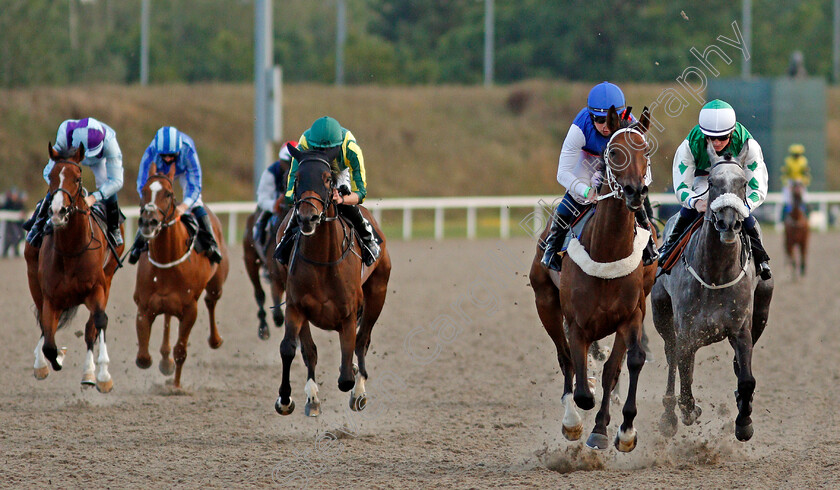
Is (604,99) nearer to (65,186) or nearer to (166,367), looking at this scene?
(65,186)

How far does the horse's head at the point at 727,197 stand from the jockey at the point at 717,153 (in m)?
0.19

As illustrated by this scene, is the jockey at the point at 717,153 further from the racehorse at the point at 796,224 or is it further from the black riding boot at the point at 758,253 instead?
the racehorse at the point at 796,224

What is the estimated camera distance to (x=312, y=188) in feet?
19.5

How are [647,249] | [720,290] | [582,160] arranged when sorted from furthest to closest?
[582,160], [647,249], [720,290]

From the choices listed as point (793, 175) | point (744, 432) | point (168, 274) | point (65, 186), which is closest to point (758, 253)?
point (744, 432)

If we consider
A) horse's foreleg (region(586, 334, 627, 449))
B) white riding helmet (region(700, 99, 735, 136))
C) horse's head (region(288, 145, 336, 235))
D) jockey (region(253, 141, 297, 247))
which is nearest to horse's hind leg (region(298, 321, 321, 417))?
horse's head (region(288, 145, 336, 235))

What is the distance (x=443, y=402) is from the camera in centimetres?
789

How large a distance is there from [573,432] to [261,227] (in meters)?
4.45

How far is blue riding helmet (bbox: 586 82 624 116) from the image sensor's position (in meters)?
6.29

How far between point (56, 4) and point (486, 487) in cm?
3106

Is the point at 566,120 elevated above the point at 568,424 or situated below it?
above

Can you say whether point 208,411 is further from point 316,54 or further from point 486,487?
point 316,54

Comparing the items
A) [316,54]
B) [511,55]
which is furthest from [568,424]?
[316,54]

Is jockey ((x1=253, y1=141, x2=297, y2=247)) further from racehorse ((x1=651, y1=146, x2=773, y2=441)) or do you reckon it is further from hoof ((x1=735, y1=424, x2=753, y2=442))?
hoof ((x1=735, y1=424, x2=753, y2=442))
